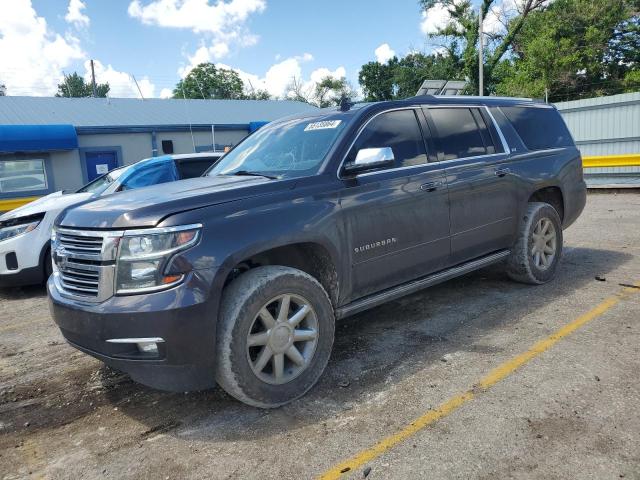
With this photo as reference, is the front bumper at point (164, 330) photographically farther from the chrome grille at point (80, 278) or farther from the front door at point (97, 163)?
the front door at point (97, 163)

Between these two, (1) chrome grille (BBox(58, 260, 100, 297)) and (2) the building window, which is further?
(2) the building window

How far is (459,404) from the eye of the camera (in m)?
3.00

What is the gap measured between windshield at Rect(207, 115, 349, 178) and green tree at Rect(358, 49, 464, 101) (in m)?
20.9

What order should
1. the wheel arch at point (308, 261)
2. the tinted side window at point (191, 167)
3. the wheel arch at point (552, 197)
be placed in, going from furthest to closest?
1. the tinted side window at point (191, 167)
2. the wheel arch at point (552, 197)
3. the wheel arch at point (308, 261)

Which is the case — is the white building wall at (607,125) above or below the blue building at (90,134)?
below

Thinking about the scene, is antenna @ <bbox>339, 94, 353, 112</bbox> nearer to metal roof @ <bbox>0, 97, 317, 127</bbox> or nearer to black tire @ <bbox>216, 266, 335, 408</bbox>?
black tire @ <bbox>216, 266, 335, 408</bbox>

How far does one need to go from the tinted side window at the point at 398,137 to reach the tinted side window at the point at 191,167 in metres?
4.12

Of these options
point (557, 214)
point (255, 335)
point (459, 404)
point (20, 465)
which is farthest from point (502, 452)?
point (557, 214)

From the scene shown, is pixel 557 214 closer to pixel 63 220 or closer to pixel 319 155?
pixel 319 155

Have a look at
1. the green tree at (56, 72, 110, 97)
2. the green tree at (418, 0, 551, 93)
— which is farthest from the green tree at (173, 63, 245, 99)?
the green tree at (418, 0, 551, 93)

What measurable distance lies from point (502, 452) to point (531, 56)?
35.5 m

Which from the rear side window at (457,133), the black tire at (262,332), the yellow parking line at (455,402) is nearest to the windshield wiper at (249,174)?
the black tire at (262,332)

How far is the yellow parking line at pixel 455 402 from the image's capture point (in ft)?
8.25

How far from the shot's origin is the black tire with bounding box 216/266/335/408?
9.27 feet
